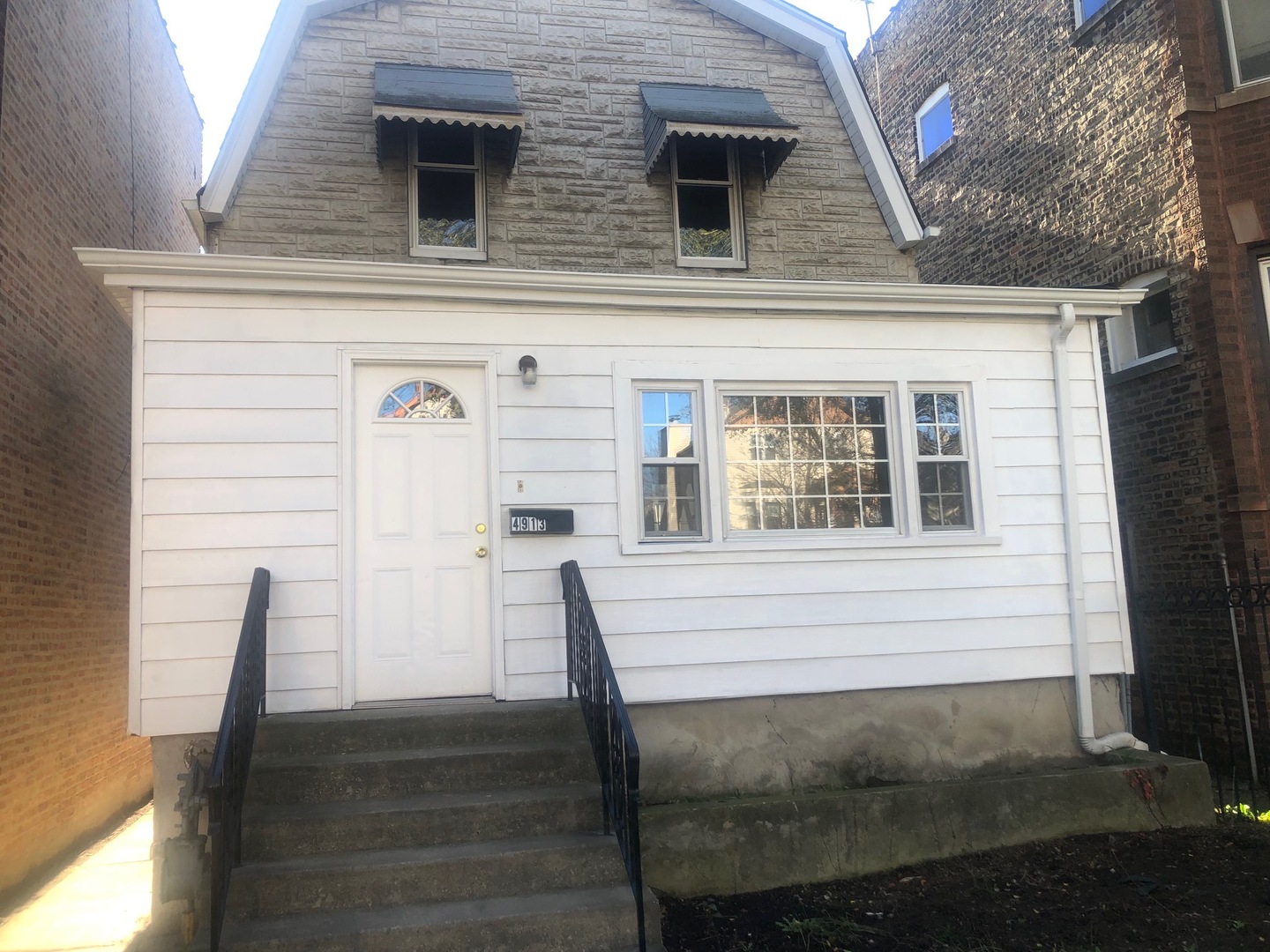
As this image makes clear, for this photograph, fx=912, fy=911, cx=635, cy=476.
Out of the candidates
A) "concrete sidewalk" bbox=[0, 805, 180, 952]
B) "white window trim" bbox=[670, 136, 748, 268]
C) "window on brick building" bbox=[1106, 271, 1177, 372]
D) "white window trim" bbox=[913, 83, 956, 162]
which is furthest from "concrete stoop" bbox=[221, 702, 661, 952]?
"white window trim" bbox=[913, 83, 956, 162]

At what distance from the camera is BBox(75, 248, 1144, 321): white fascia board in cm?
541

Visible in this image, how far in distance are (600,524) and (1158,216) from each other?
6.09 meters

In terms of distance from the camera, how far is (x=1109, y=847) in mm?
5766

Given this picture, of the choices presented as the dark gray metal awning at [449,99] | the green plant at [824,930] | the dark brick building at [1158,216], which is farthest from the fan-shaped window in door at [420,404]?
the dark brick building at [1158,216]

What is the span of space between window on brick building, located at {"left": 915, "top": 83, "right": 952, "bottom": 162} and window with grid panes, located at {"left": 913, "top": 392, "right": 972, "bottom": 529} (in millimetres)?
6371

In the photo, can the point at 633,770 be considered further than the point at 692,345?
No

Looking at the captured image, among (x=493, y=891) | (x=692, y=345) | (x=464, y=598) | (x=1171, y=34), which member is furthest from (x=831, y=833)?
(x=1171, y=34)

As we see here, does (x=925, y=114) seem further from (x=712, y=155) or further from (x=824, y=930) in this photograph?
(x=824, y=930)

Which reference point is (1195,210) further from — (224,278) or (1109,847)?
(224,278)

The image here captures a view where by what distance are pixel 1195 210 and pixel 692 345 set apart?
482 centimetres

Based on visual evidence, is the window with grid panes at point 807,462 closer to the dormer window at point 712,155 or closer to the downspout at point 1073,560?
the downspout at point 1073,560

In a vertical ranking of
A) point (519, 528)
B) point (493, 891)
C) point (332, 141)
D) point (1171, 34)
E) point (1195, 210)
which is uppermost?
point (1171, 34)

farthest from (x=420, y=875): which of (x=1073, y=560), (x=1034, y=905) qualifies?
(x=1073, y=560)

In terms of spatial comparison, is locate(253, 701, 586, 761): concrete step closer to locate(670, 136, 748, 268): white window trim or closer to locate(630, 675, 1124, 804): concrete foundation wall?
locate(630, 675, 1124, 804): concrete foundation wall
